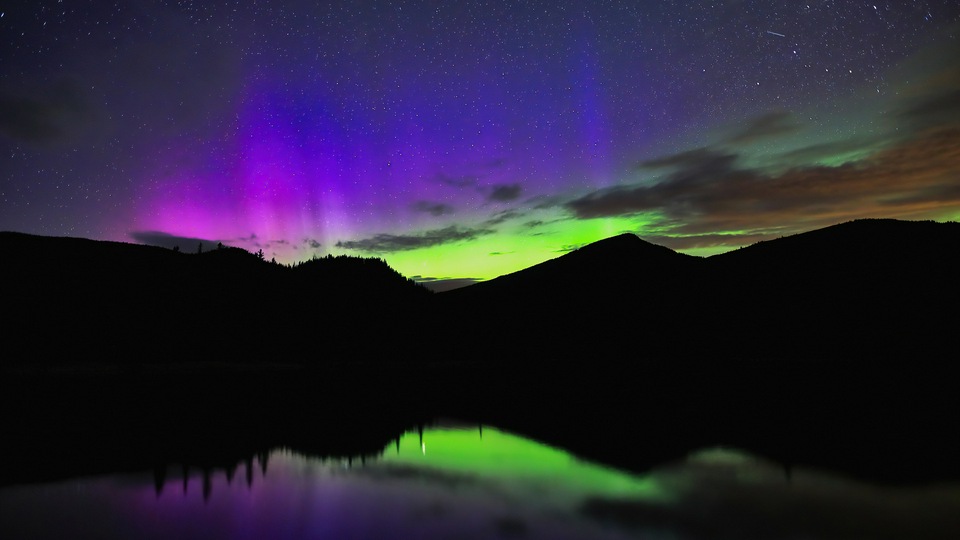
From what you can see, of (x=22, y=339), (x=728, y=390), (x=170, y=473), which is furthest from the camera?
(x=22, y=339)

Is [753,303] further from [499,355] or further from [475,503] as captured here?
[475,503]

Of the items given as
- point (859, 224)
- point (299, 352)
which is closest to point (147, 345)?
point (299, 352)

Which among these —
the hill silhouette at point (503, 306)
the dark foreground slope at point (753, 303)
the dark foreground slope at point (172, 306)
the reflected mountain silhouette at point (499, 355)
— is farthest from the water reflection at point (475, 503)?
the dark foreground slope at point (753, 303)

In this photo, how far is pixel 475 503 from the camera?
14117mm

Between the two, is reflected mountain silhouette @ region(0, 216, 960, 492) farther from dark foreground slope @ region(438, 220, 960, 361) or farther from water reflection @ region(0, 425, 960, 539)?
water reflection @ region(0, 425, 960, 539)

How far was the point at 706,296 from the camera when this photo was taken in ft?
365

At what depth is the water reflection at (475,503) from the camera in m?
11.7

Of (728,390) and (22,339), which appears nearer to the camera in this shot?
(728,390)

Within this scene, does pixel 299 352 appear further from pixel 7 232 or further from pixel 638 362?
pixel 7 232

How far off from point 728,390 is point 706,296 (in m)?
74.6

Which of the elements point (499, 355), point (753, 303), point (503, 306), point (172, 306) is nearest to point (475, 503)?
point (499, 355)

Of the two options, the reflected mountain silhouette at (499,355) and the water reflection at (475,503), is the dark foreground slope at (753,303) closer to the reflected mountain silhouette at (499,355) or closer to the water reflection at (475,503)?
the reflected mountain silhouette at (499,355)

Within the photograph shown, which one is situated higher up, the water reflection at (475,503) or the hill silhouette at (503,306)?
the hill silhouette at (503,306)

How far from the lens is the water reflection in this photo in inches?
460
